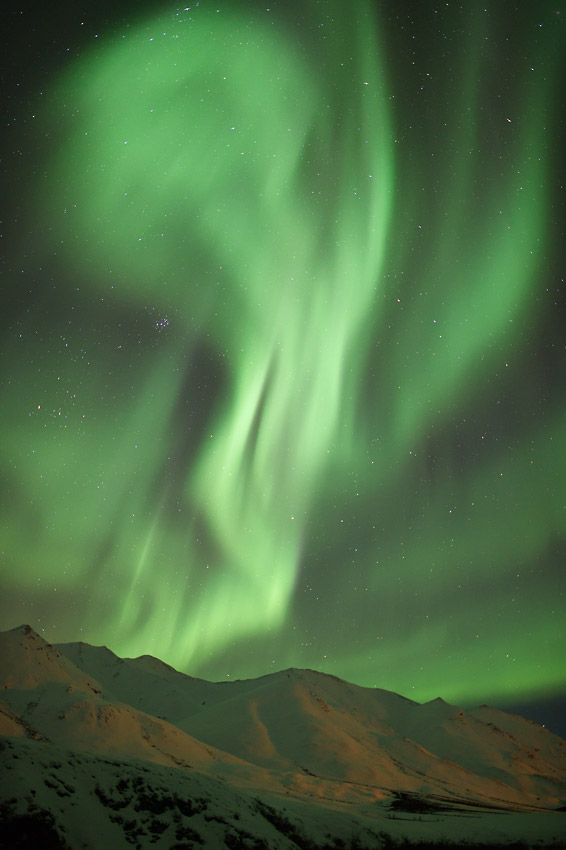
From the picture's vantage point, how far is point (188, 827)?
17141mm

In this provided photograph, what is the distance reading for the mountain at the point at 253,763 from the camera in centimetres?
1698

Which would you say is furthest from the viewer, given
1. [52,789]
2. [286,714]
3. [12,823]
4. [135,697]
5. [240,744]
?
[135,697]

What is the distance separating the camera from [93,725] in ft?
248

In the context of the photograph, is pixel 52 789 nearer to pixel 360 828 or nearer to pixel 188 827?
pixel 188 827

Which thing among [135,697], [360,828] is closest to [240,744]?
[135,697]

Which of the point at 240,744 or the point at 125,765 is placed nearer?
the point at 125,765

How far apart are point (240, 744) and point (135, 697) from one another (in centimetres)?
7819

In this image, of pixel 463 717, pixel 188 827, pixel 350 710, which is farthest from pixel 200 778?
pixel 463 717

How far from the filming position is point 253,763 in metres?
93.9

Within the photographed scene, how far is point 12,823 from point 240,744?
103 meters

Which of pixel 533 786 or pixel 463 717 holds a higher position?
pixel 463 717

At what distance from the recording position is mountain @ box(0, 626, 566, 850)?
669 inches

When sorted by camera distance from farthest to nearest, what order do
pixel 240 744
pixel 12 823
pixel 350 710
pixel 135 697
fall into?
pixel 135 697, pixel 350 710, pixel 240 744, pixel 12 823

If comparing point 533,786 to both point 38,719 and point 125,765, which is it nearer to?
point 38,719
